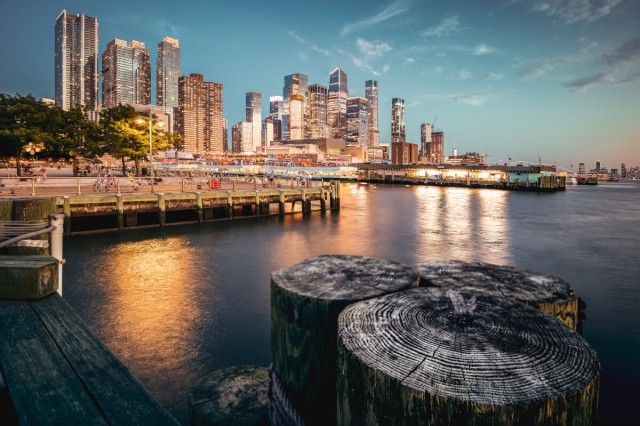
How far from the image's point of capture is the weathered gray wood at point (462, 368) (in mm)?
1736

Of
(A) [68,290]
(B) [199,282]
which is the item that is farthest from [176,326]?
(A) [68,290]

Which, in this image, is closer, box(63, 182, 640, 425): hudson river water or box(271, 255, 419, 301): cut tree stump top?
box(271, 255, 419, 301): cut tree stump top

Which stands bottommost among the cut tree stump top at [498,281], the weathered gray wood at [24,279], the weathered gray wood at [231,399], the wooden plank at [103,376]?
the weathered gray wood at [231,399]

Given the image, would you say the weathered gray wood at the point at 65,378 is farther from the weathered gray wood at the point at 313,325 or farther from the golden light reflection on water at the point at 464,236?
the golden light reflection on water at the point at 464,236

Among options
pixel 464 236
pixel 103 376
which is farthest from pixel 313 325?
pixel 464 236

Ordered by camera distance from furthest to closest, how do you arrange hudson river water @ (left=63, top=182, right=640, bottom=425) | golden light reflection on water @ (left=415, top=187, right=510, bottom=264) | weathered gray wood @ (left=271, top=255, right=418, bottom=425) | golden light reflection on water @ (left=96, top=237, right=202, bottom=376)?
golden light reflection on water @ (left=415, top=187, right=510, bottom=264) → golden light reflection on water @ (left=96, top=237, right=202, bottom=376) → hudson river water @ (left=63, top=182, right=640, bottom=425) → weathered gray wood @ (left=271, top=255, right=418, bottom=425)

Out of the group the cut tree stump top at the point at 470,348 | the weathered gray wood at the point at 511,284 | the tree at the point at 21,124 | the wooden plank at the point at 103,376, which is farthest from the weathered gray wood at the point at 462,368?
the tree at the point at 21,124

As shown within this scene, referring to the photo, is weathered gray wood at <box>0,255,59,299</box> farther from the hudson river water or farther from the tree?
the tree

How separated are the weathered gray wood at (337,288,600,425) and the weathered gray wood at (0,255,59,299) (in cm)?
382

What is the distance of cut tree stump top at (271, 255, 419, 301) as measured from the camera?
3072 mm

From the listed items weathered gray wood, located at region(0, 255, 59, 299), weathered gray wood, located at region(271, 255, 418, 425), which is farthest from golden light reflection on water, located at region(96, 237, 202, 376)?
weathered gray wood, located at region(271, 255, 418, 425)

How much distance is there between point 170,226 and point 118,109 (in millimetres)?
30699

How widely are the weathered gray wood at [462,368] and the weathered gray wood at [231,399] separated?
2.05 meters

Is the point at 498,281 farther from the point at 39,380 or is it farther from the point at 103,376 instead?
the point at 39,380
